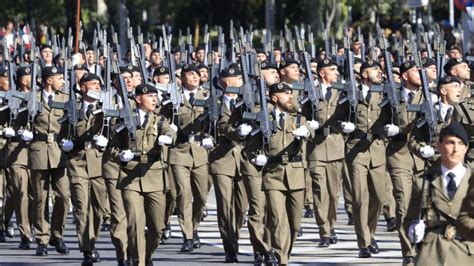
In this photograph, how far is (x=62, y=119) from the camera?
55.1 ft

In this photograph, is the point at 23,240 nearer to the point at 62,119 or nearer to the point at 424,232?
the point at 62,119

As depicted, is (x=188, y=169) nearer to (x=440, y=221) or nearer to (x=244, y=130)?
(x=244, y=130)

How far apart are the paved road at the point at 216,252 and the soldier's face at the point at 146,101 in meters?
2.03

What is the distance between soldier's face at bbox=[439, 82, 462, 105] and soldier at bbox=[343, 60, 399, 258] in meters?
1.76

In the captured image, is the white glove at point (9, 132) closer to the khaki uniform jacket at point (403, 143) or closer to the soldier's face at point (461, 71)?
the khaki uniform jacket at point (403, 143)

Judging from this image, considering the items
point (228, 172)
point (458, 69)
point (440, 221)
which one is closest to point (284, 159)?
point (228, 172)

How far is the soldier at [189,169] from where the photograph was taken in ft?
57.9

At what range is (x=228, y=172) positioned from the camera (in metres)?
17.0

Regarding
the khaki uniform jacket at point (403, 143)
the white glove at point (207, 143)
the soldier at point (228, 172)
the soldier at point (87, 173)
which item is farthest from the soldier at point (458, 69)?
the soldier at point (87, 173)

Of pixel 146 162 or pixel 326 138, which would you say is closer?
pixel 146 162

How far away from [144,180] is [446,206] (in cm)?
464

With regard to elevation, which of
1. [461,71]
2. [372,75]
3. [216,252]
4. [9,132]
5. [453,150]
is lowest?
[216,252]

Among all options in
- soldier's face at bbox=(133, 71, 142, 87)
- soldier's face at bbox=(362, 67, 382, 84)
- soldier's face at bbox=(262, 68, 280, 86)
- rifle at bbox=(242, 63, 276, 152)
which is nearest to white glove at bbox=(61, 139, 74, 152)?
soldier's face at bbox=(133, 71, 142, 87)

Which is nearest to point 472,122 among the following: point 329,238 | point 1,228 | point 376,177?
point 376,177
